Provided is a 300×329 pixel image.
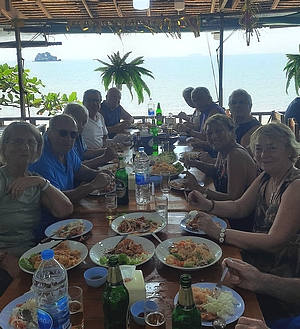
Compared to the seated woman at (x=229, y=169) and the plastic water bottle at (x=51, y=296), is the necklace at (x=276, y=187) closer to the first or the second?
the seated woman at (x=229, y=169)

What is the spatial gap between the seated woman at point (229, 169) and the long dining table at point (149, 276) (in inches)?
12.7

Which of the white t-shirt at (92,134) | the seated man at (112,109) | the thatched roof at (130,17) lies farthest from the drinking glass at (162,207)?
the thatched roof at (130,17)

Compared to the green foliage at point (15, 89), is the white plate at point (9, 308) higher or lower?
lower

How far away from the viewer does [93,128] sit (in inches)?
171

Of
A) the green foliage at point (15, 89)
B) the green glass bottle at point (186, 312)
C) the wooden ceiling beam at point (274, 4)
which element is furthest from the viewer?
the green foliage at point (15, 89)

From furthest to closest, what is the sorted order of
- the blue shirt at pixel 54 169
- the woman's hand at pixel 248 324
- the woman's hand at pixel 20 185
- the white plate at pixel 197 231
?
1. the blue shirt at pixel 54 169
2. the woman's hand at pixel 20 185
3. the white plate at pixel 197 231
4. the woman's hand at pixel 248 324

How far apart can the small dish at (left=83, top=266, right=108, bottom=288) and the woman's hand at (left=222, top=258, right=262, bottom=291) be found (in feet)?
1.54

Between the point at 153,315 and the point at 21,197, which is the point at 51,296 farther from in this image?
the point at 21,197

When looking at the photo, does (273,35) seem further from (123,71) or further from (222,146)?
(222,146)

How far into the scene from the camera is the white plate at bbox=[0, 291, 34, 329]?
115 centimetres

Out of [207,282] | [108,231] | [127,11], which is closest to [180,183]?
[108,231]

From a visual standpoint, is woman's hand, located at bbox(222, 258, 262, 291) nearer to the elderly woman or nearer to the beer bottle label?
the elderly woman

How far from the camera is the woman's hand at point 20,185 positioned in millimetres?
1929

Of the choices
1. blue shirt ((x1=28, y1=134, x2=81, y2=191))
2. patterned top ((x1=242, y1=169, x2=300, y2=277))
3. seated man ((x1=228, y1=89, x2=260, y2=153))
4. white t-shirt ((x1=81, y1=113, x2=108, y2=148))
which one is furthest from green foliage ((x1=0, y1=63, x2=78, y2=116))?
patterned top ((x1=242, y1=169, x2=300, y2=277))
